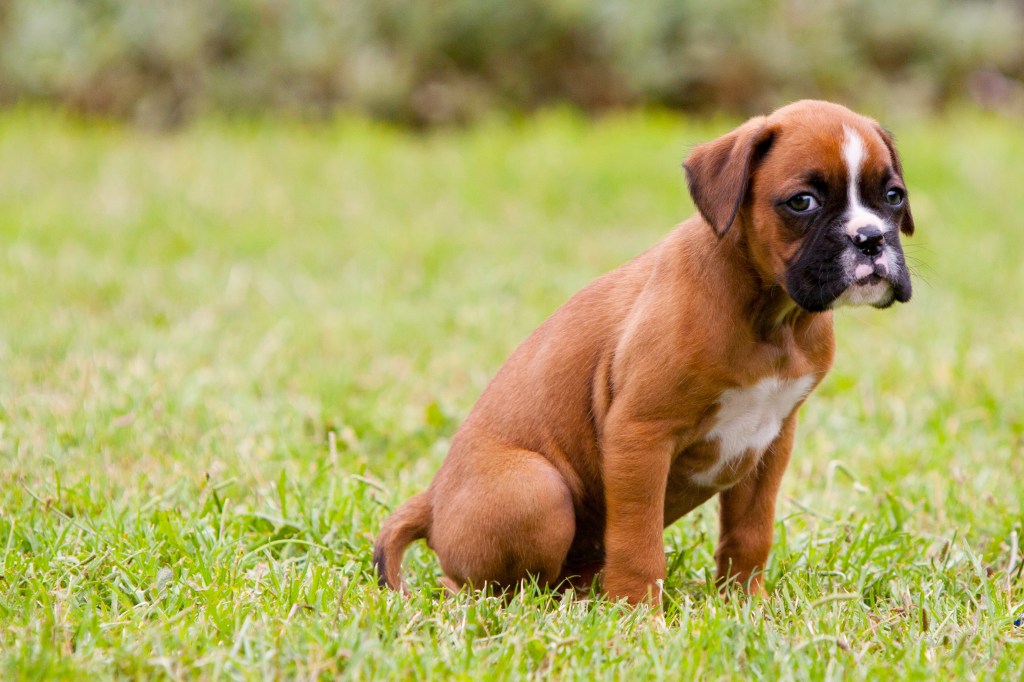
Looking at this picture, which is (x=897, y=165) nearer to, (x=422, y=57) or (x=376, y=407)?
(x=376, y=407)

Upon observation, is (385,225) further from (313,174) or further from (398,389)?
(398,389)

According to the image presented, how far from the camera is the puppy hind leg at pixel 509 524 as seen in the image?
10.8 feet

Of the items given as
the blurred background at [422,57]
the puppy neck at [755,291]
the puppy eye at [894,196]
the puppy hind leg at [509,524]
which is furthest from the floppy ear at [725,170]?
the blurred background at [422,57]

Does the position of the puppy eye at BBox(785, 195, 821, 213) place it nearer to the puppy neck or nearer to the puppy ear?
the puppy neck

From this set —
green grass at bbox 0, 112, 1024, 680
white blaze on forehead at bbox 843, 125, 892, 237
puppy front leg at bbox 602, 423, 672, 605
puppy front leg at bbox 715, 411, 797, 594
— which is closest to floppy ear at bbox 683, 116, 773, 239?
white blaze on forehead at bbox 843, 125, 892, 237

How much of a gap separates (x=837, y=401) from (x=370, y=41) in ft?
22.7

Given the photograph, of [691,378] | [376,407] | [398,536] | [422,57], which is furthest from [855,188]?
[422,57]

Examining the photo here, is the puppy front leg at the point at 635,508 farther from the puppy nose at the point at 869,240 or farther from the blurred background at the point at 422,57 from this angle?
the blurred background at the point at 422,57

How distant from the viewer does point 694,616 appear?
3217 millimetres

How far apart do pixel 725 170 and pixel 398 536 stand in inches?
55.0

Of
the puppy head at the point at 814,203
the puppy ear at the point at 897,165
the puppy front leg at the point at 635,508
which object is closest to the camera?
the puppy head at the point at 814,203

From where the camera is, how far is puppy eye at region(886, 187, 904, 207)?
10.6 ft

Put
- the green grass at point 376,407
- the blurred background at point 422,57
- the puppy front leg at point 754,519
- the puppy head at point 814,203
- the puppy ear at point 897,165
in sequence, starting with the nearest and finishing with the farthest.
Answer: the green grass at point 376,407, the puppy head at point 814,203, the puppy ear at point 897,165, the puppy front leg at point 754,519, the blurred background at point 422,57

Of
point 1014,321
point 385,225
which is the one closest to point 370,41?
point 385,225
